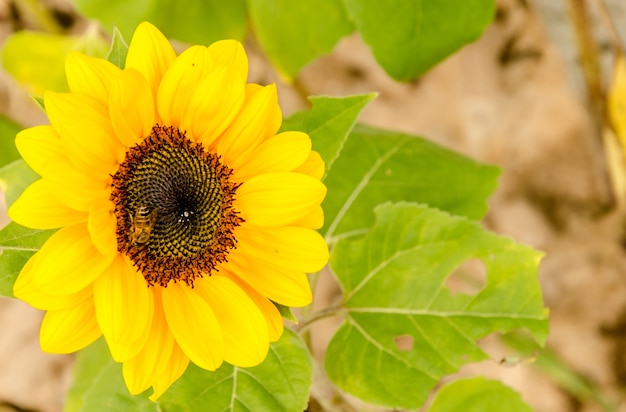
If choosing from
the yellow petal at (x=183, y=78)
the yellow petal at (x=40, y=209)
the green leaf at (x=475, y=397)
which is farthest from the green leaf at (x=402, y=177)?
the yellow petal at (x=40, y=209)

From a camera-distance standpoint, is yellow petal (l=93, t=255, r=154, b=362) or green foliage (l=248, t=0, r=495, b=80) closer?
yellow petal (l=93, t=255, r=154, b=362)

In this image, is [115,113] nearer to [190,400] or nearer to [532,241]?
[190,400]

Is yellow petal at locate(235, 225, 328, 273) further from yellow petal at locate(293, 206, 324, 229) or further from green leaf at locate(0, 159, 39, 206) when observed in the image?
green leaf at locate(0, 159, 39, 206)

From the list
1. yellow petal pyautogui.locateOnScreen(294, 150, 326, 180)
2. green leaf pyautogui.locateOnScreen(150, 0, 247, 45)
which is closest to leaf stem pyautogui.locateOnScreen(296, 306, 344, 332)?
yellow petal pyautogui.locateOnScreen(294, 150, 326, 180)

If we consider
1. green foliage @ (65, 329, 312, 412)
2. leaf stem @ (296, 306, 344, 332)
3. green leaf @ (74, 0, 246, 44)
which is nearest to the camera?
green foliage @ (65, 329, 312, 412)

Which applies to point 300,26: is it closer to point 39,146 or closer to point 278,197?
point 278,197
